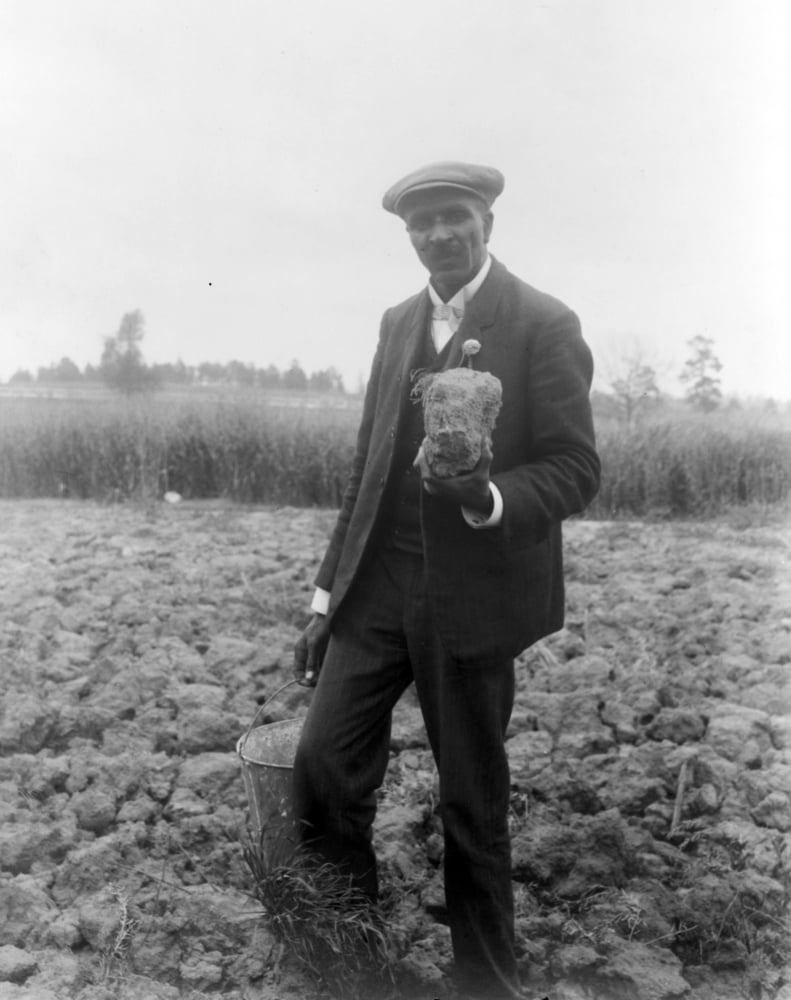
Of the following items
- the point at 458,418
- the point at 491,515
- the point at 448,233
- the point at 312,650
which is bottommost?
the point at 312,650

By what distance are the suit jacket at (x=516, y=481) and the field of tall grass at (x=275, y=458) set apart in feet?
26.3

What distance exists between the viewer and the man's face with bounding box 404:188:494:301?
88.4 inches

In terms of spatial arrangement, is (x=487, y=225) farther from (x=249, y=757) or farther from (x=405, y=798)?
(x=405, y=798)

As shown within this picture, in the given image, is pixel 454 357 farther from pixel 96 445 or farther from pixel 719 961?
pixel 96 445

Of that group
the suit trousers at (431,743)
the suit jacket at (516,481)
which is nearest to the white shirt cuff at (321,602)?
the suit trousers at (431,743)

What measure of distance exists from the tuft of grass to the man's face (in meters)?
1.38

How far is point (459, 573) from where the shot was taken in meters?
2.16

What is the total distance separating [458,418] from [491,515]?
0.23 meters

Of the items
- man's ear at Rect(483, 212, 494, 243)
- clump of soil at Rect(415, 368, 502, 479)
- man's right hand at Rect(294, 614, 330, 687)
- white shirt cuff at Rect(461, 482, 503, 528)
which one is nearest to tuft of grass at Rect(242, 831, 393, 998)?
man's right hand at Rect(294, 614, 330, 687)

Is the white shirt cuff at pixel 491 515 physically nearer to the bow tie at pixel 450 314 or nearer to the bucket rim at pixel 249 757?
the bow tie at pixel 450 314

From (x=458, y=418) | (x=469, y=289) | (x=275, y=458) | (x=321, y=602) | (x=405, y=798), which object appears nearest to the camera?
(x=458, y=418)

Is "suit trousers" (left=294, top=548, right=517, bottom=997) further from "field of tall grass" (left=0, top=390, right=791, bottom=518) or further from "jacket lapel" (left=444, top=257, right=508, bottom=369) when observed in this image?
"field of tall grass" (left=0, top=390, right=791, bottom=518)

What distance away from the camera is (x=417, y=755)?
365 centimetres

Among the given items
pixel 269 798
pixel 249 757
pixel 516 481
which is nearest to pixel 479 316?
pixel 516 481
